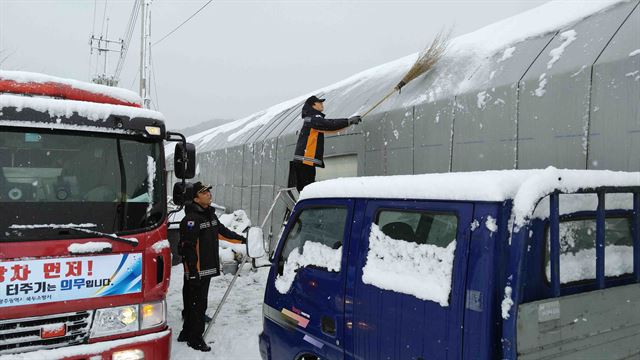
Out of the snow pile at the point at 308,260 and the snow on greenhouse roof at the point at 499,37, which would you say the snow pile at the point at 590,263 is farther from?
the snow on greenhouse roof at the point at 499,37

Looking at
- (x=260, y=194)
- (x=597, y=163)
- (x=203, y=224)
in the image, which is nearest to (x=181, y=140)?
(x=203, y=224)

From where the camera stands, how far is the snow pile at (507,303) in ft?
5.62

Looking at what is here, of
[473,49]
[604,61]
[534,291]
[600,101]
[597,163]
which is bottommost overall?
[534,291]

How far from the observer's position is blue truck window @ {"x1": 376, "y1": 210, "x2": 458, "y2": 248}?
2066 mm

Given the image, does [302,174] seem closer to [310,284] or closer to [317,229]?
[317,229]

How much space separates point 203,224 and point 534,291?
3900 millimetres

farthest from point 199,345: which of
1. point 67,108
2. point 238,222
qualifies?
point 238,222

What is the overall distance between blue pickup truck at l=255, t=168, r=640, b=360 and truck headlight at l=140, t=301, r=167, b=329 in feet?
5.25

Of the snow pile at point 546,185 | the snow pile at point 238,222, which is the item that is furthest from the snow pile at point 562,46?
the snow pile at point 238,222

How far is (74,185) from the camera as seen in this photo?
3.41 meters

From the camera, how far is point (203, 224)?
5.00m

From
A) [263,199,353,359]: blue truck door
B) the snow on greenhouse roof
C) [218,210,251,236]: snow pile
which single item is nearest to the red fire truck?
[263,199,353,359]: blue truck door

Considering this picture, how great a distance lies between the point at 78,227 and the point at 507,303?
9.87ft

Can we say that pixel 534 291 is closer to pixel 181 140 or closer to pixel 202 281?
pixel 181 140
